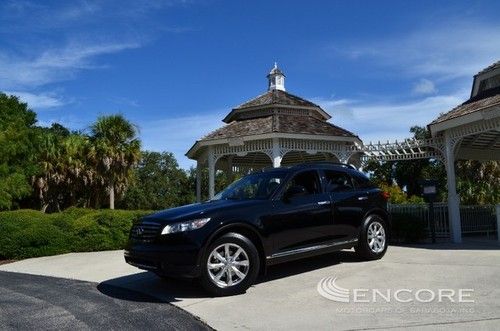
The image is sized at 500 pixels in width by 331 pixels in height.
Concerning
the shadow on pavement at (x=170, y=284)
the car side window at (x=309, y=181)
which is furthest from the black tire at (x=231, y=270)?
the car side window at (x=309, y=181)

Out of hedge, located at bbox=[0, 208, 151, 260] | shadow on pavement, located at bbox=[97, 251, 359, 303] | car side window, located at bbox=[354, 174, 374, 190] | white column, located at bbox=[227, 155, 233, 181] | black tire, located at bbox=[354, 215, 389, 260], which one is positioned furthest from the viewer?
white column, located at bbox=[227, 155, 233, 181]

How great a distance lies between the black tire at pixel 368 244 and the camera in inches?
318

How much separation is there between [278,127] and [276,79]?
598 centimetres

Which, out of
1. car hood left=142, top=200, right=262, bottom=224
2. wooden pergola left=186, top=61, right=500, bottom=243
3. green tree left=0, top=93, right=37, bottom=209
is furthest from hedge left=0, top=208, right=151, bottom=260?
car hood left=142, top=200, right=262, bottom=224

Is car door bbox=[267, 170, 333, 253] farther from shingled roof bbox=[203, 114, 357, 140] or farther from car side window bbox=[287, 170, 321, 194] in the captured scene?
shingled roof bbox=[203, 114, 357, 140]

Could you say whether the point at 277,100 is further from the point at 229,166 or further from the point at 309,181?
the point at 309,181

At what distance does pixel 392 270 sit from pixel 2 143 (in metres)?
16.0

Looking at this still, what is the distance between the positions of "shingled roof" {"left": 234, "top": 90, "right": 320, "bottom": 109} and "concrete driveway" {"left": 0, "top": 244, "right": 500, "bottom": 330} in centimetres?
995

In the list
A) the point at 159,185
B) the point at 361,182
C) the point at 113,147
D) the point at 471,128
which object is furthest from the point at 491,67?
the point at 159,185

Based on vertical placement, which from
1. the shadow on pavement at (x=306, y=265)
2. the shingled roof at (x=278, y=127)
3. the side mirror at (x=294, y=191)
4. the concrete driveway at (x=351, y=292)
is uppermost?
the shingled roof at (x=278, y=127)

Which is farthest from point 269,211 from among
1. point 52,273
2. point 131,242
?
point 52,273

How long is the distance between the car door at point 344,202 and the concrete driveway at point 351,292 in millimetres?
634

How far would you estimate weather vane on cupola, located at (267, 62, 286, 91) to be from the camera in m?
21.5

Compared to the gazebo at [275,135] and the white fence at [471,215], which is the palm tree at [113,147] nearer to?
the gazebo at [275,135]
